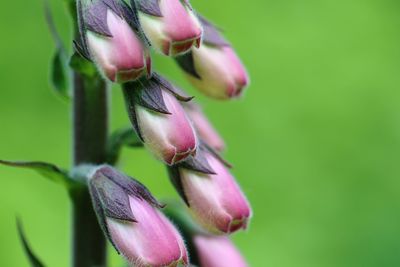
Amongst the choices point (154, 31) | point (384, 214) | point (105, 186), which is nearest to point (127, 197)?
point (105, 186)

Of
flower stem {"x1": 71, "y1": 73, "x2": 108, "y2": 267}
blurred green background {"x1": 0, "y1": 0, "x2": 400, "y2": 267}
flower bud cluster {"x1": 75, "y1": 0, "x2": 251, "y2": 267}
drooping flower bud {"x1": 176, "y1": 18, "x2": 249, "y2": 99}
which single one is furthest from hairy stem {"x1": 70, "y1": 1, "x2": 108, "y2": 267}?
blurred green background {"x1": 0, "y1": 0, "x2": 400, "y2": 267}

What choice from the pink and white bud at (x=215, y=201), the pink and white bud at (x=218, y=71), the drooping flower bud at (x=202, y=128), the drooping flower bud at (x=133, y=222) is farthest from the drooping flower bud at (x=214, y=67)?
the drooping flower bud at (x=133, y=222)

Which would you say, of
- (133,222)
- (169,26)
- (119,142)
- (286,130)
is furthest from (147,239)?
(286,130)

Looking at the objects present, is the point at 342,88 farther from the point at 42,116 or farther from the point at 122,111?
the point at 42,116

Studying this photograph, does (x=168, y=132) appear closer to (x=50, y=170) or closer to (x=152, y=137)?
(x=152, y=137)

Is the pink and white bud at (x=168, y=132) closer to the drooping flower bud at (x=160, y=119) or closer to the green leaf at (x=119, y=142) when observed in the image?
the drooping flower bud at (x=160, y=119)

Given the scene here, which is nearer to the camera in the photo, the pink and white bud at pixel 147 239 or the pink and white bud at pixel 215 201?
the pink and white bud at pixel 147 239

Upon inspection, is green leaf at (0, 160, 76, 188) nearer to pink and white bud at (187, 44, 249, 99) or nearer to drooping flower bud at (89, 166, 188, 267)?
drooping flower bud at (89, 166, 188, 267)
